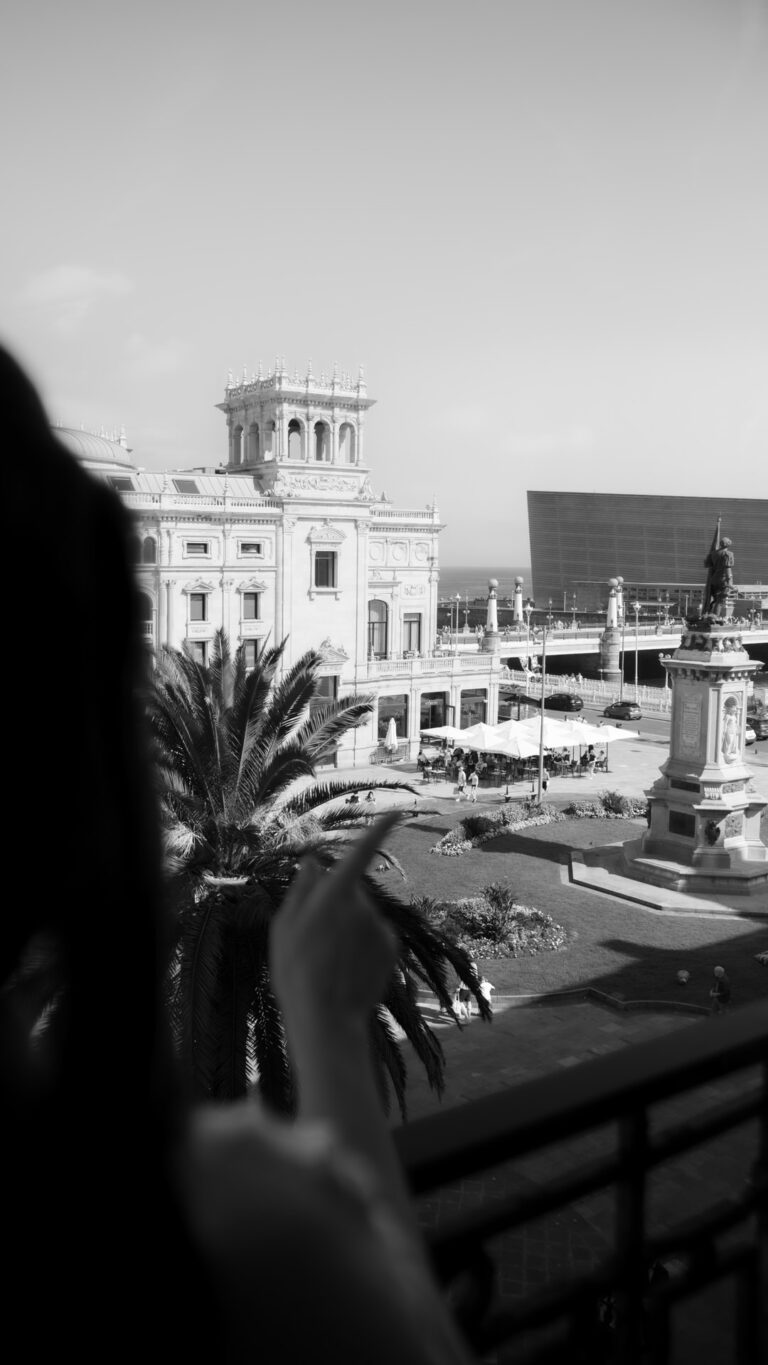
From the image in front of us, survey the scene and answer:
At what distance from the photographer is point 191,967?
7.54 meters

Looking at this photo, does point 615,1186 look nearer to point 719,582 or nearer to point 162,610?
point 719,582

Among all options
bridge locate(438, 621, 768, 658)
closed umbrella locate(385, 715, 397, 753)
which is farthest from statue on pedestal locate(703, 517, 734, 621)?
bridge locate(438, 621, 768, 658)

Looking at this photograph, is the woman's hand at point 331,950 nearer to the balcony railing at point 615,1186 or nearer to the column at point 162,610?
the balcony railing at point 615,1186

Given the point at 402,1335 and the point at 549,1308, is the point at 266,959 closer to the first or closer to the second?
the point at 549,1308

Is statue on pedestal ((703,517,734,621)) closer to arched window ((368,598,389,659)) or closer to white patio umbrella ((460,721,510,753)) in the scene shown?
white patio umbrella ((460,721,510,753))

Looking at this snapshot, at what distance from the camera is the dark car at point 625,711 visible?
44.8 metres

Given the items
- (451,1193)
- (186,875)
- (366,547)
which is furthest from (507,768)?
(186,875)

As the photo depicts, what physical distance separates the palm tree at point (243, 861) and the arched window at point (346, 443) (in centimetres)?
2741

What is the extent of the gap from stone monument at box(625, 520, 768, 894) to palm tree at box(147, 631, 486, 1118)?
43.1 feet

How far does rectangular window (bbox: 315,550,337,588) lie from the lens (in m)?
36.2

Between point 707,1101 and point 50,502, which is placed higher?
point 50,502

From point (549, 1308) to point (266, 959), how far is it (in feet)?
20.9

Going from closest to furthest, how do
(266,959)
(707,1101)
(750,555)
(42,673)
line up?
(42,673) → (266,959) → (707,1101) → (750,555)

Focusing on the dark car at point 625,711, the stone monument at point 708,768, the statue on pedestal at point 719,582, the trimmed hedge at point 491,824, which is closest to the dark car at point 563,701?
the dark car at point 625,711
